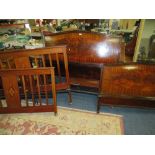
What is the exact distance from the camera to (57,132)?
205cm

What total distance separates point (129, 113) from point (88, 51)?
106cm

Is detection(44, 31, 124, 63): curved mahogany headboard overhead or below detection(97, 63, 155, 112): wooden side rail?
overhead

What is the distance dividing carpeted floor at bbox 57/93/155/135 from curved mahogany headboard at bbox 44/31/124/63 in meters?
0.62

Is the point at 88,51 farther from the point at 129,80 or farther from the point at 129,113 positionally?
the point at 129,113

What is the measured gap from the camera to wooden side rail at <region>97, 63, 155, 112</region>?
1925 mm

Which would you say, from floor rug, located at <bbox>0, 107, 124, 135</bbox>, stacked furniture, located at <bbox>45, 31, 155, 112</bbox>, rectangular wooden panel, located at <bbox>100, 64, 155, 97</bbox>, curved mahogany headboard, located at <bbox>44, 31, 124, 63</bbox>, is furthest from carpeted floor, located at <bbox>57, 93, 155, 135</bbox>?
curved mahogany headboard, located at <bbox>44, 31, 124, 63</bbox>

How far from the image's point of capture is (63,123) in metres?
2.18

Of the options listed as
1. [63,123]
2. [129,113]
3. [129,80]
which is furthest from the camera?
[129,113]

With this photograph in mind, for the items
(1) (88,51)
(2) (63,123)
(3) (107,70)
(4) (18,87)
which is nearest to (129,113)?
(3) (107,70)

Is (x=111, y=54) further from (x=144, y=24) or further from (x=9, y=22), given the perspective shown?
(x=9, y=22)

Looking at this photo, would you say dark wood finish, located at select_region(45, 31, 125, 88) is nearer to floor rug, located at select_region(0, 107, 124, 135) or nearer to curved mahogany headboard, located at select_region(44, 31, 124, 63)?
curved mahogany headboard, located at select_region(44, 31, 124, 63)

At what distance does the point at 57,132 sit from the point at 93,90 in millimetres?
815
